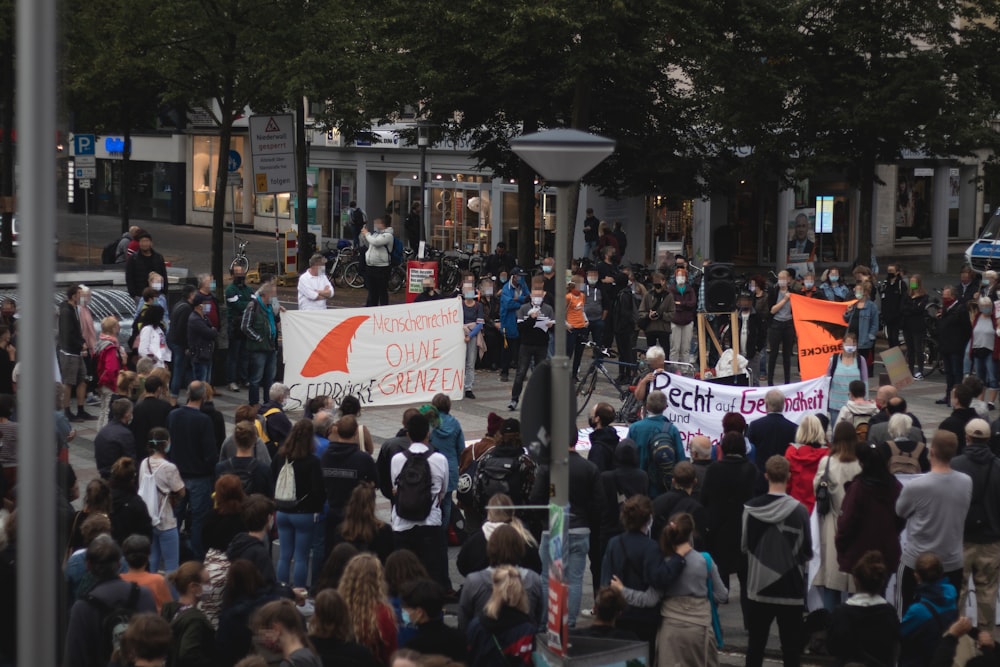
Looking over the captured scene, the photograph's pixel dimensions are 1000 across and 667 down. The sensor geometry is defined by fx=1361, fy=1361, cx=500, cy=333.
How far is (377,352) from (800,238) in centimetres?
2249

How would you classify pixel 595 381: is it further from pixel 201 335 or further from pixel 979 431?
pixel 979 431

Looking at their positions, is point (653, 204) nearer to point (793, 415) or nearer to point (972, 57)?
point (972, 57)

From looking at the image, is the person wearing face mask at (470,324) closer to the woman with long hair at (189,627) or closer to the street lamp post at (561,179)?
the street lamp post at (561,179)

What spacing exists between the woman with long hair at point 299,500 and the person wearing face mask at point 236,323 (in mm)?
8241

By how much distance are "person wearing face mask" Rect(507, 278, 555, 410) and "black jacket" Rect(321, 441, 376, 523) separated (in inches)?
322

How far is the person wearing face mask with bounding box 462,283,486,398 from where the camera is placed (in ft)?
62.6

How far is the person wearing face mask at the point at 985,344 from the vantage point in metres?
19.6

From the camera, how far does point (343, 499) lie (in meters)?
10.3

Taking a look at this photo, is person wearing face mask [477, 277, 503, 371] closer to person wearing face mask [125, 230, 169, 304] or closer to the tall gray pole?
person wearing face mask [125, 230, 169, 304]

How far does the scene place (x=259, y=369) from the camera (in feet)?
59.6

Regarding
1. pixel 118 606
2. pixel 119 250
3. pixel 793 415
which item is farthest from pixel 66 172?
pixel 119 250

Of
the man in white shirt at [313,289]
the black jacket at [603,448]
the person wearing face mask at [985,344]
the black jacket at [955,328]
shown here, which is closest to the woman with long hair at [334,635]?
the black jacket at [603,448]

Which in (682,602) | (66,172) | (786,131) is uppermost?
(786,131)

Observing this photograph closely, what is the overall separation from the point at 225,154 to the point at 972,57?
16157mm
